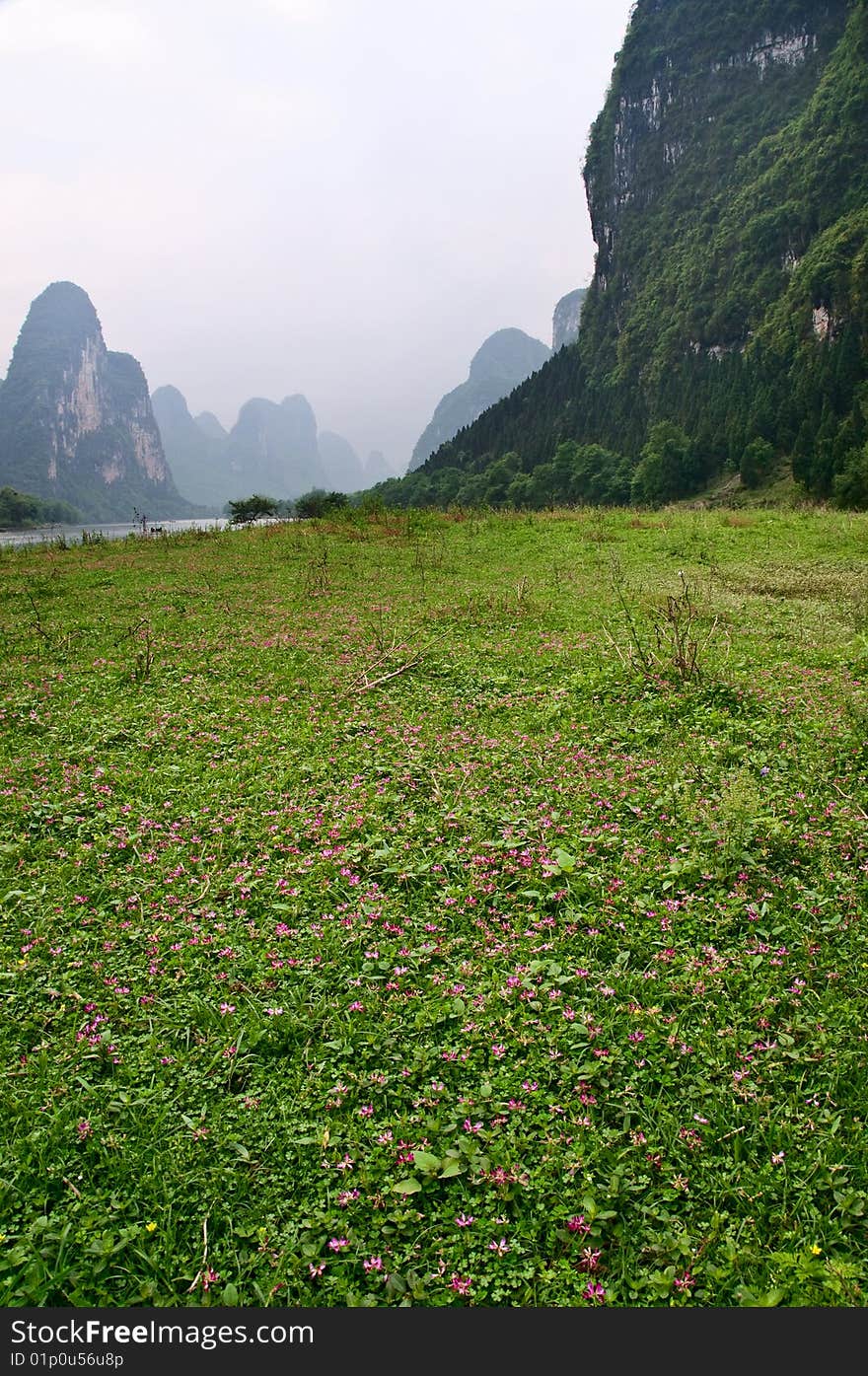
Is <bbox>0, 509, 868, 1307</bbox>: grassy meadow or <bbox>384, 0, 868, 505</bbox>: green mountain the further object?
<bbox>384, 0, 868, 505</bbox>: green mountain

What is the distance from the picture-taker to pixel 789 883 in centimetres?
405

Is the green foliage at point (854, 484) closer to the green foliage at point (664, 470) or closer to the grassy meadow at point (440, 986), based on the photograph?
the green foliage at point (664, 470)

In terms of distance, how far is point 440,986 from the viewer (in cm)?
340

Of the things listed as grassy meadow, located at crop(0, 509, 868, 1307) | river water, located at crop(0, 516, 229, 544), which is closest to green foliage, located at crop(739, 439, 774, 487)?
river water, located at crop(0, 516, 229, 544)

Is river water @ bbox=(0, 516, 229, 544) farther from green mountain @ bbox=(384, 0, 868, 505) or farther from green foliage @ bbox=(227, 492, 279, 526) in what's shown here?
green mountain @ bbox=(384, 0, 868, 505)

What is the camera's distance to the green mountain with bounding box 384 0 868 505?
74.1 meters

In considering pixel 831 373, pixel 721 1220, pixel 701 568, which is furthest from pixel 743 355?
pixel 721 1220

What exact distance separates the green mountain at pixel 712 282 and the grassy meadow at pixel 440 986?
51364 millimetres

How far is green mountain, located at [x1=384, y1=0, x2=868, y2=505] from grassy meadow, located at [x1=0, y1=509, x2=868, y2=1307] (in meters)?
51.4

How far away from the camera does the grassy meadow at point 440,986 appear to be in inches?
92.0

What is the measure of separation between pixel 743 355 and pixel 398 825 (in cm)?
10567

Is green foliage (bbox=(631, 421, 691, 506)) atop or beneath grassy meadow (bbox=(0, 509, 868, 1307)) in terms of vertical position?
atop

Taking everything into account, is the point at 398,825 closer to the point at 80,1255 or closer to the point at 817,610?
the point at 80,1255

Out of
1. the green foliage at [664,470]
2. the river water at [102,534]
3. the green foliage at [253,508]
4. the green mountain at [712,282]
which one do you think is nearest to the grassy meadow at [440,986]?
the river water at [102,534]
